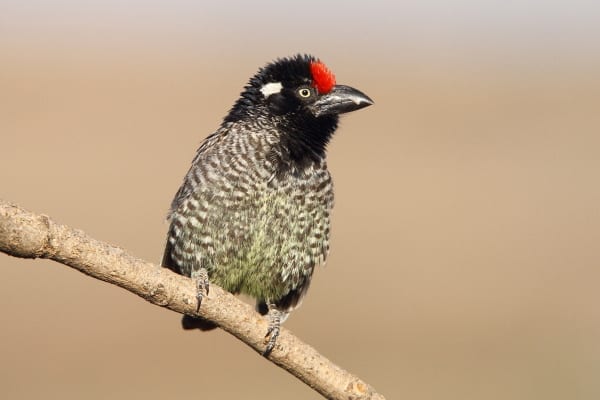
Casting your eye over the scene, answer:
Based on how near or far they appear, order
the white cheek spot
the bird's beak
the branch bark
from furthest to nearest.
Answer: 1. the white cheek spot
2. the bird's beak
3. the branch bark

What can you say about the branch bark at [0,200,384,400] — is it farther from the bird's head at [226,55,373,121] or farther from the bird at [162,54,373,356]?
the bird's head at [226,55,373,121]

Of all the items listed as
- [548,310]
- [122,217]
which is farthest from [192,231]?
[122,217]

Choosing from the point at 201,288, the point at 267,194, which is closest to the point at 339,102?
the point at 267,194

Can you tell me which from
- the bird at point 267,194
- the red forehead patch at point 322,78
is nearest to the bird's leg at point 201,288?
the bird at point 267,194

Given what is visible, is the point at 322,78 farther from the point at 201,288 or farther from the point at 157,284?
the point at 157,284

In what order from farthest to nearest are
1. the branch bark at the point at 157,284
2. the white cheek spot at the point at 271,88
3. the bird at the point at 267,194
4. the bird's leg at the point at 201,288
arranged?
the white cheek spot at the point at 271,88 → the bird at the point at 267,194 → the bird's leg at the point at 201,288 → the branch bark at the point at 157,284

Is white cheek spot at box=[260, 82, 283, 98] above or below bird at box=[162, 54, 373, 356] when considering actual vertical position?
above

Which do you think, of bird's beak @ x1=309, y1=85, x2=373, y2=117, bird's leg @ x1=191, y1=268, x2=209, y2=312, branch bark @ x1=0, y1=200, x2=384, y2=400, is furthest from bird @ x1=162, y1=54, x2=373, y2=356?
branch bark @ x1=0, y1=200, x2=384, y2=400

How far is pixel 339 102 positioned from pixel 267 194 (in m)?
0.76

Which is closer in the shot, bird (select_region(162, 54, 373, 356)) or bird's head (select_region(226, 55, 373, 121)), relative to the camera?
bird (select_region(162, 54, 373, 356))

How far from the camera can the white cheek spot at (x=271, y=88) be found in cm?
630

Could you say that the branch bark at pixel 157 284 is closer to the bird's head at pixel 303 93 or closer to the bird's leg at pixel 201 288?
the bird's leg at pixel 201 288

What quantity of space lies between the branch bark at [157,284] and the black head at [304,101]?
63.5 inches

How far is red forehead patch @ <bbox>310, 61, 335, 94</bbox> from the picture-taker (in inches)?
244
